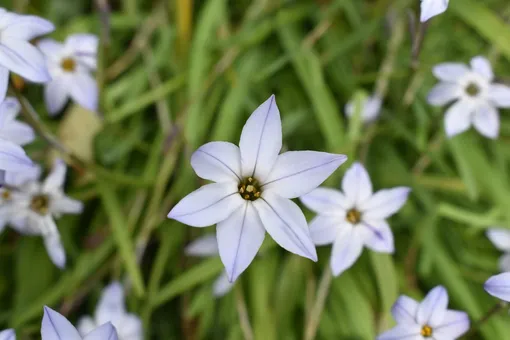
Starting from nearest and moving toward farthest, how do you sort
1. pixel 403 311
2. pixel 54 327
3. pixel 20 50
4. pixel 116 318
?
pixel 54 327 < pixel 20 50 < pixel 403 311 < pixel 116 318

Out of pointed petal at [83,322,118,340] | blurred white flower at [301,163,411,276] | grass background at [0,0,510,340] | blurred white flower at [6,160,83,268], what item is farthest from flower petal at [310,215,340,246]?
blurred white flower at [6,160,83,268]

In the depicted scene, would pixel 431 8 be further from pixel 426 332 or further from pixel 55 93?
pixel 55 93

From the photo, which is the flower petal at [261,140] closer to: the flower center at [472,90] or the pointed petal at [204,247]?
the pointed petal at [204,247]

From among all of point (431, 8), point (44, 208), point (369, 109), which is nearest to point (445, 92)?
point (369, 109)

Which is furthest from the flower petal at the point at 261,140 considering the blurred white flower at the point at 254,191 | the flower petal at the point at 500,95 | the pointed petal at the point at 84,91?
the flower petal at the point at 500,95

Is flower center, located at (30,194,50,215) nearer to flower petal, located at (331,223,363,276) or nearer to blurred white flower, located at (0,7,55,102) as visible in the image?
blurred white flower, located at (0,7,55,102)
